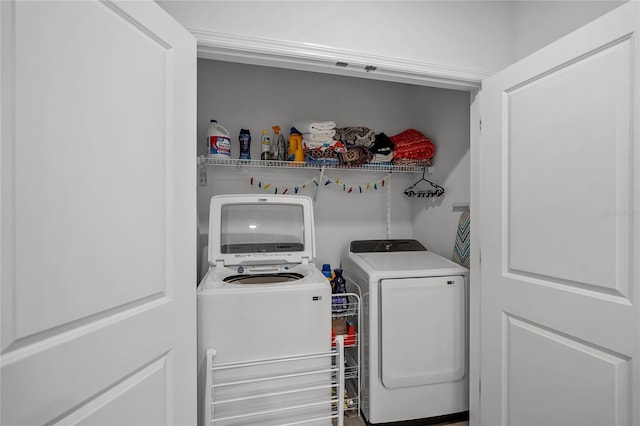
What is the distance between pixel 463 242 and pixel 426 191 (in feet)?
2.06

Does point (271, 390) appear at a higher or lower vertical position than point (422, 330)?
lower

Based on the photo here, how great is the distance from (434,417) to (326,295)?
1163mm

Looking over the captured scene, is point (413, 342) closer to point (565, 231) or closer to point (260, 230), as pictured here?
point (565, 231)

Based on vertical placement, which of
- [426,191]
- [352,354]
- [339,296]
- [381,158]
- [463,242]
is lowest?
[352,354]

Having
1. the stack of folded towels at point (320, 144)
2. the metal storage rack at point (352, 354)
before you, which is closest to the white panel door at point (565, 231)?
the metal storage rack at point (352, 354)

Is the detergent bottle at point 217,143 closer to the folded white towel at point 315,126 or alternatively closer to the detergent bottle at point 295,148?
the detergent bottle at point 295,148

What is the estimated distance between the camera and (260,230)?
6.59 feet

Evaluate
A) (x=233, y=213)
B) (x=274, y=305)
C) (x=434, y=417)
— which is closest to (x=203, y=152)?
(x=233, y=213)

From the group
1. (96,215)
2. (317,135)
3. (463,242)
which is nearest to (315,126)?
(317,135)

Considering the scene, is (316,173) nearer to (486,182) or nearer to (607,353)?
(486,182)

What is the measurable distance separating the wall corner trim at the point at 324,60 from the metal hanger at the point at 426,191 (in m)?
0.91

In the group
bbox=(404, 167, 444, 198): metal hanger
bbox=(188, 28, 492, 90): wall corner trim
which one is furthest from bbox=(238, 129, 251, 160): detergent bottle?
bbox=(404, 167, 444, 198): metal hanger

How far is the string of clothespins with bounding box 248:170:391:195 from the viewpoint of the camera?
7.97 ft

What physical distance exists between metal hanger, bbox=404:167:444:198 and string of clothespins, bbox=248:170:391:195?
8.9 inches
